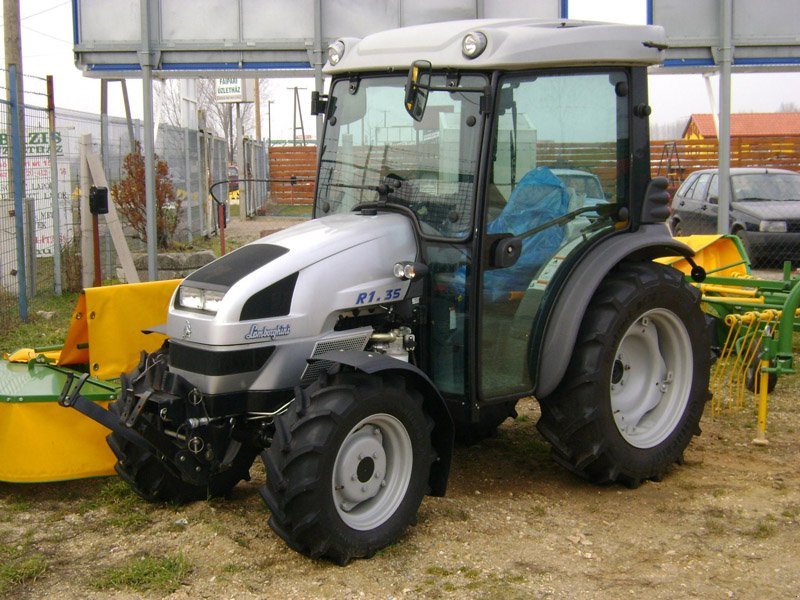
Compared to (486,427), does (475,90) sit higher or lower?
higher

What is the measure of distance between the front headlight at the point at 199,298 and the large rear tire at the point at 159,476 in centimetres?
61

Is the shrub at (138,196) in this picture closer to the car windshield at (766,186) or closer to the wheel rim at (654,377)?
the car windshield at (766,186)

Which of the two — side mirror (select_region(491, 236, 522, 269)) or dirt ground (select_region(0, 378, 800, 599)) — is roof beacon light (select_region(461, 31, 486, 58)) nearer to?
side mirror (select_region(491, 236, 522, 269))

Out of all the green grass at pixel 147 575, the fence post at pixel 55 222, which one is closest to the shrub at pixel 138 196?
the fence post at pixel 55 222

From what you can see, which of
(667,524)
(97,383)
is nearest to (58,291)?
(97,383)

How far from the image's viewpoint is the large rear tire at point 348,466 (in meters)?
4.12

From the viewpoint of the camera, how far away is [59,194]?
13477 mm

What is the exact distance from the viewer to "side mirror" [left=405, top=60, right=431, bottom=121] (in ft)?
14.6

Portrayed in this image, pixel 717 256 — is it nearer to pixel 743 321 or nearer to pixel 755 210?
pixel 743 321

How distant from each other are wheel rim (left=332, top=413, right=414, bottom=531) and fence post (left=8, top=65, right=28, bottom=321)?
6.90 meters

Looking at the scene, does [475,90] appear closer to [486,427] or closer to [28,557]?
[486,427]

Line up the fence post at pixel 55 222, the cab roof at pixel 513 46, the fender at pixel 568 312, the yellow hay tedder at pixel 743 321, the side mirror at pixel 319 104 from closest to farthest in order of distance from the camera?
1. the cab roof at pixel 513 46
2. the fender at pixel 568 312
3. the side mirror at pixel 319 104
4. the yellow hay tedder at pixel 743 321
5. the fence post at pixel 55 222

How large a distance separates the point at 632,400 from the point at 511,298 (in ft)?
3.75

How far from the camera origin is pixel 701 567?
431 centimetres
